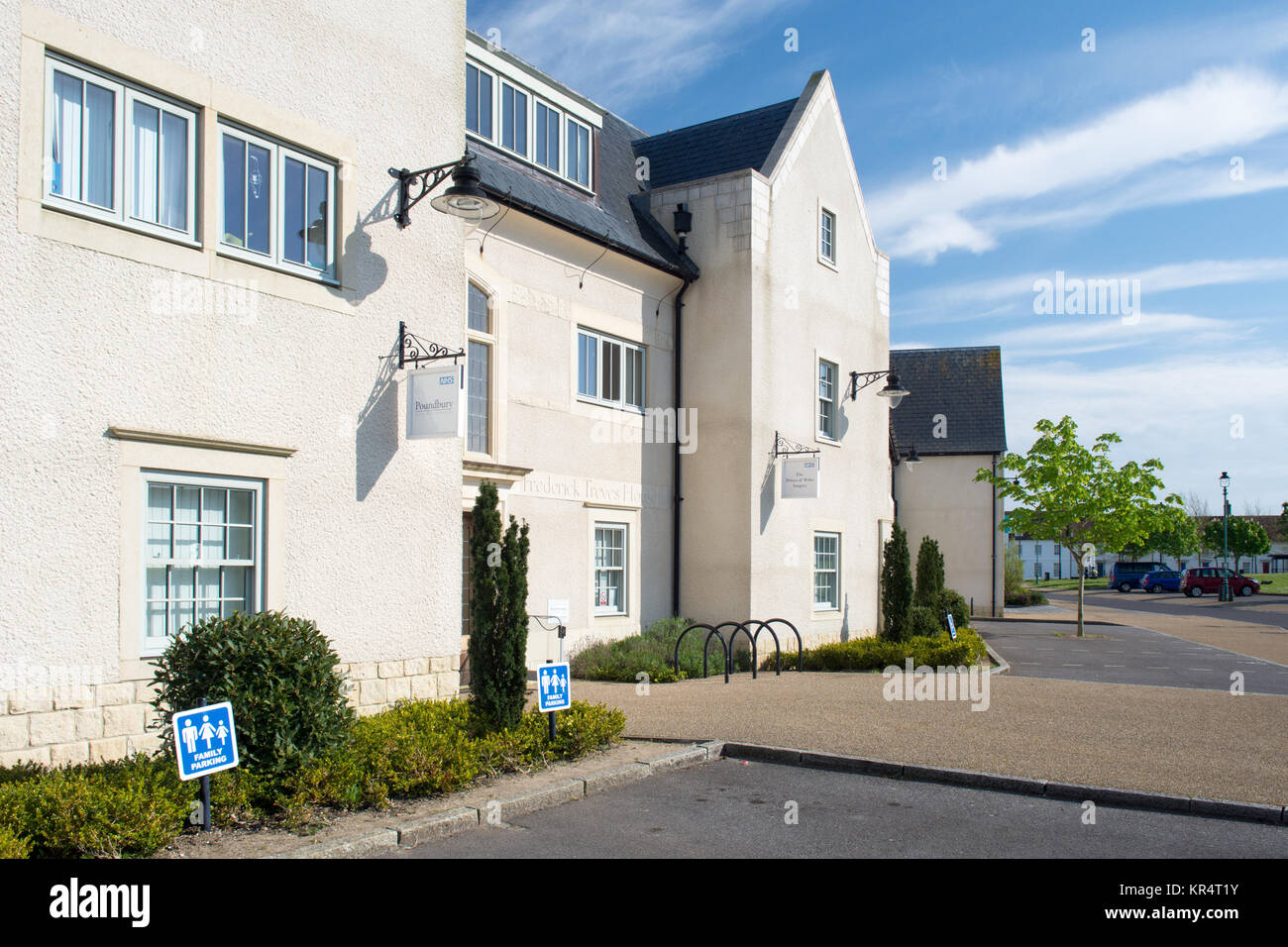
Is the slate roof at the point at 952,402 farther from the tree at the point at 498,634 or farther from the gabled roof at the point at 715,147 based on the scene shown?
the tree at the point at 498,634

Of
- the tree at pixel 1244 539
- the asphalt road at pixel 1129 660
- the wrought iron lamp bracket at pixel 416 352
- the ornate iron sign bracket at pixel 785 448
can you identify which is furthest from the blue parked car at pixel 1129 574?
the wrought iron lamp bracket at pixel 416 352

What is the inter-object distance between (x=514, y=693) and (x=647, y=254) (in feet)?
31.4

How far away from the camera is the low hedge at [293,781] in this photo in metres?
5.75

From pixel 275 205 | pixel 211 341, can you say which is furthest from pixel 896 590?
pixel 211 341

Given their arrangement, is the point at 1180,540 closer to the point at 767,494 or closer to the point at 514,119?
the point at 767,494

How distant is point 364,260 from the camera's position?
10.0 m

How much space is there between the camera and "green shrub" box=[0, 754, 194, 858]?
18.6 ft

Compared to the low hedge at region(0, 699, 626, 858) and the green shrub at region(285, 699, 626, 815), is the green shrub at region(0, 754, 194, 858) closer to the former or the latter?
the low hedge at region(0, 699, 626, 858)

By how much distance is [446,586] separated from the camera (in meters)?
10.8

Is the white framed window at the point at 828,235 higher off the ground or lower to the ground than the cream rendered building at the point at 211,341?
higher

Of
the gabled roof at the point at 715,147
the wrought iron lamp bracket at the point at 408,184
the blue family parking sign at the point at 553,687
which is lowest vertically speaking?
the blue family parking sign at the point at 553,687

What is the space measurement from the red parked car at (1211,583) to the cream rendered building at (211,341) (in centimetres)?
5614

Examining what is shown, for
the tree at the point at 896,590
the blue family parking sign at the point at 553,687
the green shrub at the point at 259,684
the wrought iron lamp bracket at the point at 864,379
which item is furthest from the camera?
the wrought iron lamp bracket at the point at 864,379
